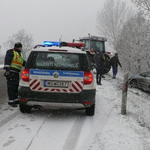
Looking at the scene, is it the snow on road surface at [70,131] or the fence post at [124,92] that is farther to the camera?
the fence post at [124,92]

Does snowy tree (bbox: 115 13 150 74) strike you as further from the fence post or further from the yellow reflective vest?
the yellow reflective vest

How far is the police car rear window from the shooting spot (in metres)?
5.06

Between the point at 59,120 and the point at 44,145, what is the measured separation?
1.42 m

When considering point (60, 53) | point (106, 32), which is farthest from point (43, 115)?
point (106, 32)

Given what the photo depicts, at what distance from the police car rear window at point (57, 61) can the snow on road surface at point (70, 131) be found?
48.3 inches

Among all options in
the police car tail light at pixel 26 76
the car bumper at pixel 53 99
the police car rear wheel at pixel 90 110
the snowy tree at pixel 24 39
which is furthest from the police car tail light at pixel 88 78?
the snowy tree at pixel 24 39

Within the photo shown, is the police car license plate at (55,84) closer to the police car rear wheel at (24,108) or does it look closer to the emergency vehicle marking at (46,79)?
the emergency vehicle marking at (46,79)

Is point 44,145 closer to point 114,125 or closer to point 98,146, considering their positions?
point 98,146

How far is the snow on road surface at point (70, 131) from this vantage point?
383 cm

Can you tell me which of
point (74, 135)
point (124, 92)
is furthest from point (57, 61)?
point (124, 92)

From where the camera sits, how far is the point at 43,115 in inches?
217

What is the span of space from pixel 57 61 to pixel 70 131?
5.22 ft

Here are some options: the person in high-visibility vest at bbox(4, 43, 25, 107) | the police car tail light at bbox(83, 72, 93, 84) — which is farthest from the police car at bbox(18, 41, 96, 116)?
the person in high-visibility vest at bbox(4, 43, 25, 107)

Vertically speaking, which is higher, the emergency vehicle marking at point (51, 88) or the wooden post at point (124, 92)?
the emergency vehicle marking at point (51, 88)
